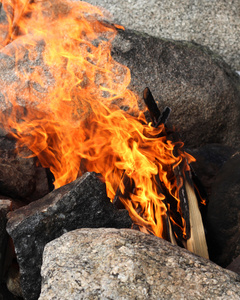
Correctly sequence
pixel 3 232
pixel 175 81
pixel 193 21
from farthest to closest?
pixel 193 21, pixel 175 81, pixel 3 232

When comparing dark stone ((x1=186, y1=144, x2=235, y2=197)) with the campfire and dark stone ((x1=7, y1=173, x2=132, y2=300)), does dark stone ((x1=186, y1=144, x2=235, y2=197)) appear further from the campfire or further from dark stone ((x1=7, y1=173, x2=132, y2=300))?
dark stone ((x1=7, y1=173, x2=132, y2=300))

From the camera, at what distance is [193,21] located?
4660mm

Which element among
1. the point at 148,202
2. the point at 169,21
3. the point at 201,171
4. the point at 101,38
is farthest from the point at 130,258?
the point at 169,21

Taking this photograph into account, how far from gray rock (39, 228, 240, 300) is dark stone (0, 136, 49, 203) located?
1514mm

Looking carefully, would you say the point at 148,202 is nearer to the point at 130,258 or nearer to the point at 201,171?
the point at 201,171

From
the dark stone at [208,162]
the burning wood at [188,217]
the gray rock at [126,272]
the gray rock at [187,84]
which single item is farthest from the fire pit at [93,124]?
the gray rock at [126,272]

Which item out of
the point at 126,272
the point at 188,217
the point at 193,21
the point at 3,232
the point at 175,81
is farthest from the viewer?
the point at 193,21

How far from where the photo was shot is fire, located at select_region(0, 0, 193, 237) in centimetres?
349

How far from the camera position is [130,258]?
2010 mm

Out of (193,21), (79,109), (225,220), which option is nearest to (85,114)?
(79,109)

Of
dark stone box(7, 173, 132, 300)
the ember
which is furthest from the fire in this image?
dark stone box(7, 173, 132, 300)

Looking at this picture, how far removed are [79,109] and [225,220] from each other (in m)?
1.49

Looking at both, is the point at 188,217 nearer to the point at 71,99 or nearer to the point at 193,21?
the point at 71,99

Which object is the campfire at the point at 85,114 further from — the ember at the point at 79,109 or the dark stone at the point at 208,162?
the dark stone at the point at 208,162
